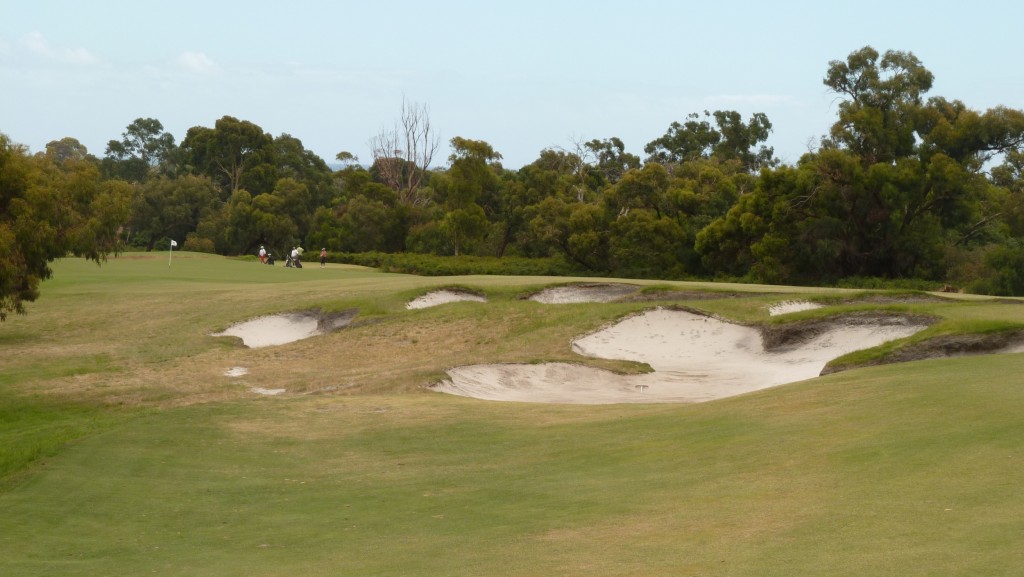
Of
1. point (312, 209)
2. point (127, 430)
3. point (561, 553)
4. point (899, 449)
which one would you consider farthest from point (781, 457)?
point (312, 209)

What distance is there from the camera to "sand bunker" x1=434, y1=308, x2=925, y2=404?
79.4ft

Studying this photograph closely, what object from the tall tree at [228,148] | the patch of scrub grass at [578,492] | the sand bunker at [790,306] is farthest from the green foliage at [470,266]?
the patch of scrub grass at [578,492]

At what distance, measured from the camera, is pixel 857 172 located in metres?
55.5

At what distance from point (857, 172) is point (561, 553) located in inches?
1998

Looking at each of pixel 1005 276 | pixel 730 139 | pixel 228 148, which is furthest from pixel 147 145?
pixel 1005 276

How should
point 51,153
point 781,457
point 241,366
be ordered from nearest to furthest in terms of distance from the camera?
point 781,457, point 241,366, point 51,153

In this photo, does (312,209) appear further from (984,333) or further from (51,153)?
(984,333)

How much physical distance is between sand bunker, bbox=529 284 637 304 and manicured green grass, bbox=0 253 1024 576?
386 inches

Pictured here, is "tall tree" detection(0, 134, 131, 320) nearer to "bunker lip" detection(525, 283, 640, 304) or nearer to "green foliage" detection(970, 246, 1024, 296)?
"bunker lip" detection(525, 283, 640, 304)

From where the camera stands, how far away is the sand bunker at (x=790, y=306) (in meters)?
30.1

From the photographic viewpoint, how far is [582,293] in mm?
35094

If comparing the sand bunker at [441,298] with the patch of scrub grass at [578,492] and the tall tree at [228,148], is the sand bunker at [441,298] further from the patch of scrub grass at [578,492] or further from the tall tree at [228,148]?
the tall tree at [228,148]

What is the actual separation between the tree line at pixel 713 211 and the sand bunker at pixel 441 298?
9.63 meters

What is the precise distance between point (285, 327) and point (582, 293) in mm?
9952
